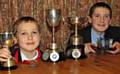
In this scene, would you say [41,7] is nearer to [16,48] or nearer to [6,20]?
[6,20]

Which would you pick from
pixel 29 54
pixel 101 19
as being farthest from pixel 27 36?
pixel 101 19

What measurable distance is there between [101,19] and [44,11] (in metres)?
0.56

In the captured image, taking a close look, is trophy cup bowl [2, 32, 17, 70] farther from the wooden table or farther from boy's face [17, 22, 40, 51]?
boy's face [17, 22, 40, 51]

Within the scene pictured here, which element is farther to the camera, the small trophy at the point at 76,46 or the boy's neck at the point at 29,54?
the boy's neck at the point at 29,54

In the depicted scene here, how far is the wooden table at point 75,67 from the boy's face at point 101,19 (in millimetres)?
616

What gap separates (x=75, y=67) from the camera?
1.57 metres

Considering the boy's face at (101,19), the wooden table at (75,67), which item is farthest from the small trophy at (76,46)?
the boy's face at (101,19)

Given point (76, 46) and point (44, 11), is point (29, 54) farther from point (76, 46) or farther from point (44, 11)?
point (44, 11)

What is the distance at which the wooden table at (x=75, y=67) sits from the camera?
1474mm

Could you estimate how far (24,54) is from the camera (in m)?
1.95

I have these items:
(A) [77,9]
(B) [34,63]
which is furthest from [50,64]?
(A) [77,9]

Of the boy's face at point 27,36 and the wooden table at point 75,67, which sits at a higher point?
the boy's face at point 27,36

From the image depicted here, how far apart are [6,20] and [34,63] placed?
0.90m

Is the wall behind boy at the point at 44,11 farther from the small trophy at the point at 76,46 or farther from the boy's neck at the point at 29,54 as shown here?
the small trophy at the point at 76,46
